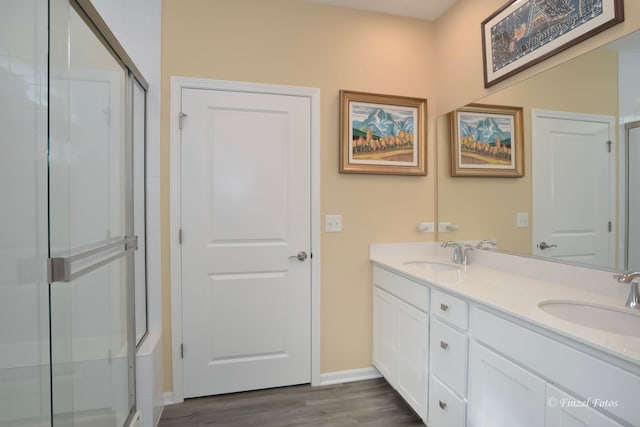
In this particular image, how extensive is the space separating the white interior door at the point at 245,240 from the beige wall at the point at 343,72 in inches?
5.5

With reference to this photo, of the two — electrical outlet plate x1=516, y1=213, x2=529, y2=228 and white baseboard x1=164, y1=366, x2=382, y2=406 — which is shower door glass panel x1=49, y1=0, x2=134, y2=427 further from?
electrical outlet plate x1=516, y1=213, x2=529, y2=228

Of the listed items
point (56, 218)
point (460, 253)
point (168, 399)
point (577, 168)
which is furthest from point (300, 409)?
point (577, 168)

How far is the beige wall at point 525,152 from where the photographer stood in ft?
4.68

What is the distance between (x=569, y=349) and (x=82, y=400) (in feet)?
5.77

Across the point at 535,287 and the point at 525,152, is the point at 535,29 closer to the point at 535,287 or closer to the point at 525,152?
the point at 525,152

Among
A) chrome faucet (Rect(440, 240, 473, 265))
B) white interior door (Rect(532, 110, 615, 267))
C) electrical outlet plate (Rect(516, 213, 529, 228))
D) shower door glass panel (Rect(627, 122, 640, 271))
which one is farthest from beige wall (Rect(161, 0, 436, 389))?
shower door glass panel (Rect(627, 122, 640, 271))

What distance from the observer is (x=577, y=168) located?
1.55 m

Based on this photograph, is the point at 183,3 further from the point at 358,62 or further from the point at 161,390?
the point at 161,390

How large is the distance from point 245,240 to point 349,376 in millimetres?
1263

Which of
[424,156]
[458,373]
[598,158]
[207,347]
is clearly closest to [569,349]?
[458,373]

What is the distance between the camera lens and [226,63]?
6.94 ft

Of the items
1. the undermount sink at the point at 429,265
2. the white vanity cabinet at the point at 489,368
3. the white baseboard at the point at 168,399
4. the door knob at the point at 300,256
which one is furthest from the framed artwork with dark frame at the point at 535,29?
the white baseboard at the point at 168,399

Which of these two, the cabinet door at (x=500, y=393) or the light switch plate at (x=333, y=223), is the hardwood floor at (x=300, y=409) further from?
the light switch plate at (x=333, y=223)

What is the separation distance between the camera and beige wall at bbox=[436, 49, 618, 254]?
4.68 ft
